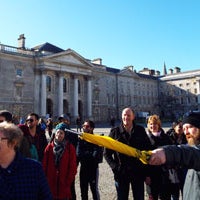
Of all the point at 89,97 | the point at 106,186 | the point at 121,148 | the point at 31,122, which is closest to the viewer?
the point at 121,148

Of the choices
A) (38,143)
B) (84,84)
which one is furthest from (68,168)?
(84,84)

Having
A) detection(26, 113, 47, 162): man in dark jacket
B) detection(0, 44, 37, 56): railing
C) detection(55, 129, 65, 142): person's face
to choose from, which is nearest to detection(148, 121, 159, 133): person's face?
detection(55, 129, 65, 142): person's face

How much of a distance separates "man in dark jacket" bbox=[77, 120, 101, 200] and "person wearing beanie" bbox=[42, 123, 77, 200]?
115cm

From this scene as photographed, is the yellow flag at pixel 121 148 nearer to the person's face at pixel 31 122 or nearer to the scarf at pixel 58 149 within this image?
the scarf at pixel 58 149

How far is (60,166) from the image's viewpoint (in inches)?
193

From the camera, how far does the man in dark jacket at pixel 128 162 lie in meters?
4.93

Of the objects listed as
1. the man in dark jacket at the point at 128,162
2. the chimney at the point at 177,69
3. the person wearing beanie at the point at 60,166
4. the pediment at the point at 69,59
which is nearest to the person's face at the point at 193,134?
the man in dark jacket at the point at 128,162

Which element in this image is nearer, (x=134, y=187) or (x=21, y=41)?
(x=134, y=187)

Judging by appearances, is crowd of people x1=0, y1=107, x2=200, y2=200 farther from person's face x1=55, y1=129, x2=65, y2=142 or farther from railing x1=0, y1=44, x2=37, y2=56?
railing x1=0, y1=44, x2=37, y2=56

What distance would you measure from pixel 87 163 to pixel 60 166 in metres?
1.38

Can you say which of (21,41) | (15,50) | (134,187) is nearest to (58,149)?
(134,187)

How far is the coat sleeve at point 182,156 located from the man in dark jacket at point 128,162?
2.76m

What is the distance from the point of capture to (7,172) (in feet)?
9.08

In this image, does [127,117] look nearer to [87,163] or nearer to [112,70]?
[87,163]
